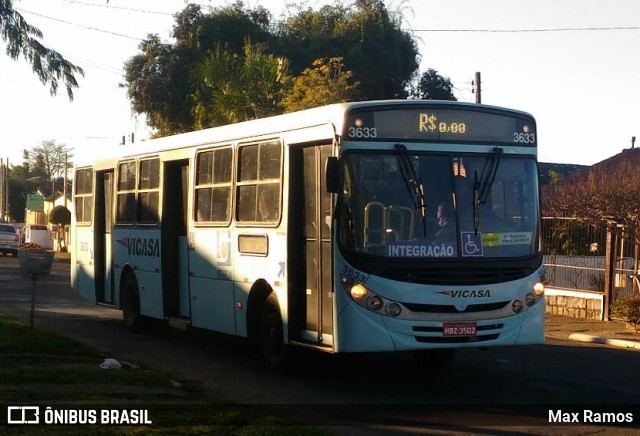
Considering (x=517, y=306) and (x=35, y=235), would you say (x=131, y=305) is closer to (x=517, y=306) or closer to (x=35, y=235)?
(x=517, y=306)

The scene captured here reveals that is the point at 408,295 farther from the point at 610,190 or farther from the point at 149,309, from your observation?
the point at 610,190

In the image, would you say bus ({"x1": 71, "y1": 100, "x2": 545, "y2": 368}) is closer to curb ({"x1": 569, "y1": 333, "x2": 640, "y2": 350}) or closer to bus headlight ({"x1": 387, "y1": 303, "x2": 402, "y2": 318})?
bus headlight ({"x1": 387, "y1": 303, "x2": 402, "y2": 318})

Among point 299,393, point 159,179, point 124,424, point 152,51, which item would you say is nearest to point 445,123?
point 299,393

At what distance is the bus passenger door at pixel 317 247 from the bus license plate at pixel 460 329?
1280 millimetres

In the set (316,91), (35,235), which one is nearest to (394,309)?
(316,91)

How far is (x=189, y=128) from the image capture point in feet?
172

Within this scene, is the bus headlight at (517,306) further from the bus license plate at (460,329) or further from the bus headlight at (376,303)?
the bus headlight at (376,303)

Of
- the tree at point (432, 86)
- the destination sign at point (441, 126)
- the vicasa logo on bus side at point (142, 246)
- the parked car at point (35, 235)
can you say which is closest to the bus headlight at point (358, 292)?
the destination sign at point (441, 126)

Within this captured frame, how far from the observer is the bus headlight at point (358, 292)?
480 inches

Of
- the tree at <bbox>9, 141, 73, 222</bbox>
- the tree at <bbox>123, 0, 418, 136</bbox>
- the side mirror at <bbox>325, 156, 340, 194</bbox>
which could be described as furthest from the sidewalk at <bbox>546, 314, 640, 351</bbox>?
the tree at <bbox>9, 141, 73, 222</bbox>

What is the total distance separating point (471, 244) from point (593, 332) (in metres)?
9.09

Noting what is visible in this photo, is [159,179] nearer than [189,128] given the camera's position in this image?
Yes

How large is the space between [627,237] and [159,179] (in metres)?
10.0

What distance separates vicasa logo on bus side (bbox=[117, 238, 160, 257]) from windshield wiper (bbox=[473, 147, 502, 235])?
22.2ft
